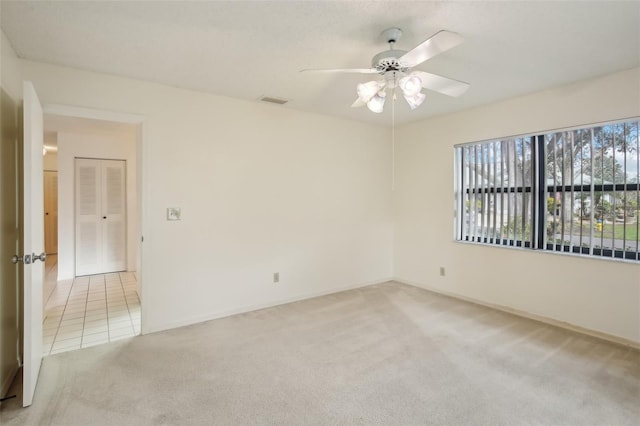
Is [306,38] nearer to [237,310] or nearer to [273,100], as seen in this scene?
[273,100]

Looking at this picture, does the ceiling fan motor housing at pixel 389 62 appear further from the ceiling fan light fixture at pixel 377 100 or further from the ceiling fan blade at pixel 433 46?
the ceiling fan light fixture at pixel 377 100

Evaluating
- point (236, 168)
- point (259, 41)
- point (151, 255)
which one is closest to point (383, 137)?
point (236, 168)

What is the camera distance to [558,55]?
2543 millimetres

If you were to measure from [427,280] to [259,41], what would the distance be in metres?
3.71

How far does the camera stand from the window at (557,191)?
2922 millimetres

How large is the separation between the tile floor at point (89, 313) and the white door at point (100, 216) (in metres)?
0.41

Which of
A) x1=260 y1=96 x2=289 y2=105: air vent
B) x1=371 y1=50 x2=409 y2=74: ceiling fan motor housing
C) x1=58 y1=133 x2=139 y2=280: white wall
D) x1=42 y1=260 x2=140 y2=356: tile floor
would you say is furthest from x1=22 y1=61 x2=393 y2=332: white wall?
x1=58 y1=133 x2=139 y2=280: white wall

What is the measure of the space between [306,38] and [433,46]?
2.98 ft

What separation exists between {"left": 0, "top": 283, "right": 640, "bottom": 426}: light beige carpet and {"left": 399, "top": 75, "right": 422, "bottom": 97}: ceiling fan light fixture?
6.46 ft

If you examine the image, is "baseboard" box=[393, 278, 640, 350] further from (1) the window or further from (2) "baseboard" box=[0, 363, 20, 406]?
(2) "baseboard" box=[0, 363, 20, 406]

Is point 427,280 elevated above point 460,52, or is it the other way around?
point 460,52

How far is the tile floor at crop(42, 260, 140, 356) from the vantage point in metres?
3.03

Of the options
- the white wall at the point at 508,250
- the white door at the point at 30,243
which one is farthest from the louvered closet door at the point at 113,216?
the white wall at the point at 508,250

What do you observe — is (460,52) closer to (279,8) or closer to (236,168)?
(279,8)
